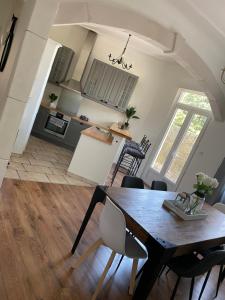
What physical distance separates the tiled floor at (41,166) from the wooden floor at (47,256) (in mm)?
421

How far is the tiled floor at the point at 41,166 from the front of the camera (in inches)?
158

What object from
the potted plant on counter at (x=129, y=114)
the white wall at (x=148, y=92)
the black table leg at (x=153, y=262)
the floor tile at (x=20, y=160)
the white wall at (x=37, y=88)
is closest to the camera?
the black table leg at (x=153, y=262)

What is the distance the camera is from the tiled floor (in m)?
4.02

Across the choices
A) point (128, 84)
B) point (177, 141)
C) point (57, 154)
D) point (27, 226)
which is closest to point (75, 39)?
point (128, 84)

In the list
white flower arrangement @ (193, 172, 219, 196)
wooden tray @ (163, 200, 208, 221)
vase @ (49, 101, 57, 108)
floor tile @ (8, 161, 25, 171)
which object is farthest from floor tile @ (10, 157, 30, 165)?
white flower arrangement @ (193, 172, 219, 196)

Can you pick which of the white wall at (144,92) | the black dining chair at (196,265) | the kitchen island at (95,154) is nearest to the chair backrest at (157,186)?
the black dining chair at (196,265)

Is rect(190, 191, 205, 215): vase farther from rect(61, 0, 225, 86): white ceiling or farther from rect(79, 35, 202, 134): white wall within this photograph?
rect(79, 35, 202, 134): white wall

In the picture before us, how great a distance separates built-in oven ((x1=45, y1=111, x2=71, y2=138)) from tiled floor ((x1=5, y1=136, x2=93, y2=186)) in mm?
472

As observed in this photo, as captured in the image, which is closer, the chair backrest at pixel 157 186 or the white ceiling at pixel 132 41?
the chair backrest at pixel 157 186

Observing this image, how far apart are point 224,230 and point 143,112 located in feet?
15.5

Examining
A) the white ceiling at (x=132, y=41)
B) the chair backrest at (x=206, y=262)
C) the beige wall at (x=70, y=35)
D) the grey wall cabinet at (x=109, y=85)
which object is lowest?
the chair backrest at (x=206, y=262)

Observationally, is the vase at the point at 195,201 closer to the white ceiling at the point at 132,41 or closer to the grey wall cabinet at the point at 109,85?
the white ceiling at the point at 132,41

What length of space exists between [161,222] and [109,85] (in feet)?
16.6

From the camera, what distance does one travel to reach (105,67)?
654 cm
